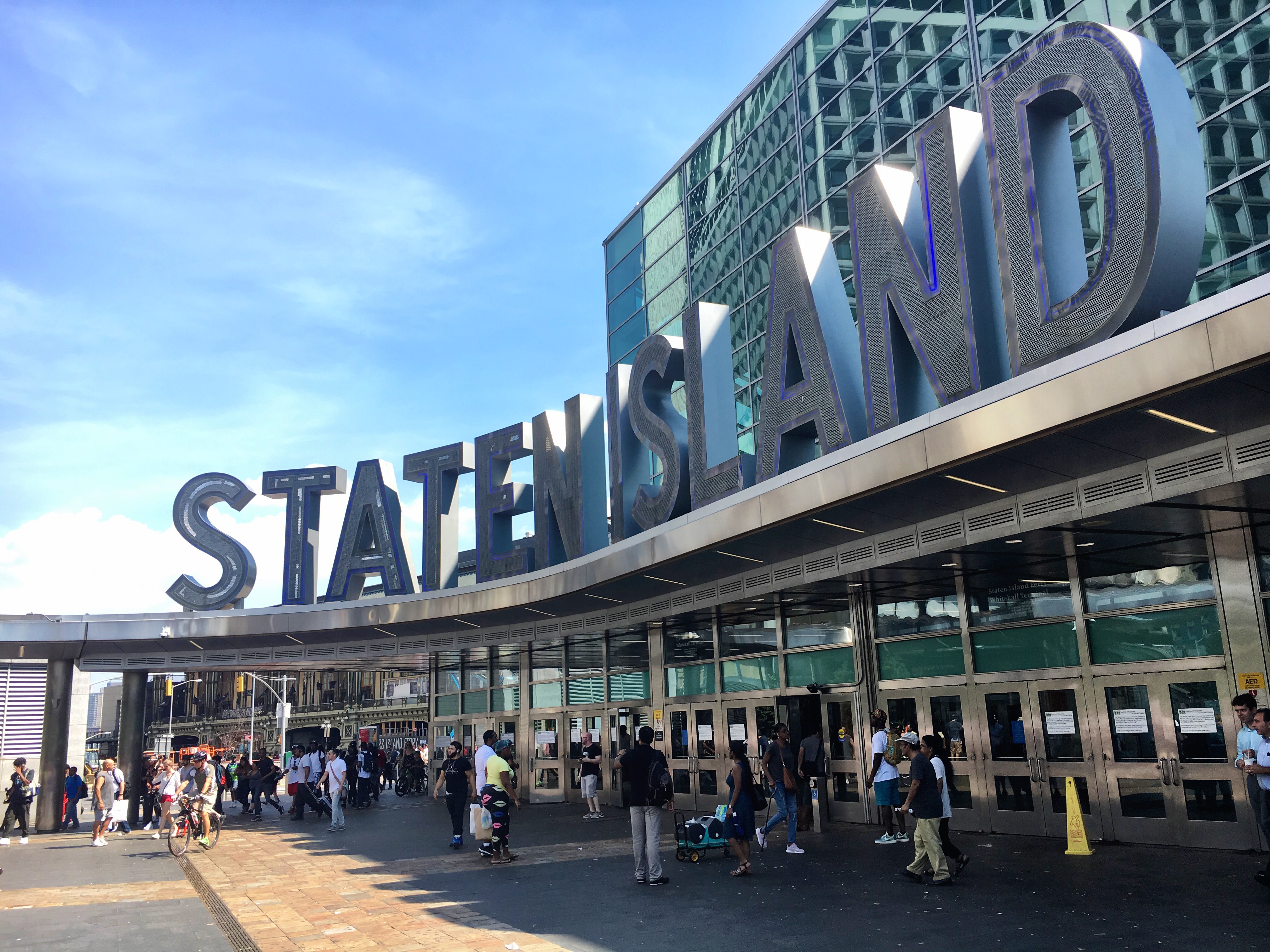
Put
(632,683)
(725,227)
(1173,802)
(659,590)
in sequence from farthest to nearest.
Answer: (725,227)
(632,683)
(659,590)
(1173,802)

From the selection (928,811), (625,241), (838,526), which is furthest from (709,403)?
(625,241)

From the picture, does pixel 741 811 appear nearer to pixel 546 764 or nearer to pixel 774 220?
pixel 546 764

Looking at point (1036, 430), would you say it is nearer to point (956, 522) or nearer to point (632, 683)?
point (956, 522)

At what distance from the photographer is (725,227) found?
33.7 metres

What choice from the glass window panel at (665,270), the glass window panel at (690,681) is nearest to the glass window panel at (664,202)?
the glass window panel at (665,270)

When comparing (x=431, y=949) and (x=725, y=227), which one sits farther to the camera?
(x=725, y=227)

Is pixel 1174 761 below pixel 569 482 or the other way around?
below

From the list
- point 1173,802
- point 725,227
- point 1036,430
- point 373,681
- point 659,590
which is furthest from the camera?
point 373,681

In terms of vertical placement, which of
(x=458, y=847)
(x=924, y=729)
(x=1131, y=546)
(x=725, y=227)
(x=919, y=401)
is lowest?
(x=458, y=847)

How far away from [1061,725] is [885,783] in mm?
2741

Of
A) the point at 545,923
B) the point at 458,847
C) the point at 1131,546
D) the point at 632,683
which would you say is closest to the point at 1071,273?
the point at 1131,546

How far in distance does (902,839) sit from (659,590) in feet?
22.4

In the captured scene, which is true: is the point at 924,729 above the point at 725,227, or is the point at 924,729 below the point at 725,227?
below

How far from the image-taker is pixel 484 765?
1438 cm
